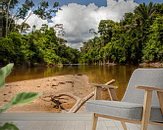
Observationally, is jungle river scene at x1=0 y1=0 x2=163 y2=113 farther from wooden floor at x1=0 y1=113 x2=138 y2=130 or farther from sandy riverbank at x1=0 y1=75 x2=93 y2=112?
wooden floor at x1=0 y1=113 x2=138 y2=130

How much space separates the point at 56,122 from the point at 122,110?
114 centimetres

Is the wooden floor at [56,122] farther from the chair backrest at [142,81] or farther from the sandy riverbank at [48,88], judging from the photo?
the sandy riverbank at [48,88]

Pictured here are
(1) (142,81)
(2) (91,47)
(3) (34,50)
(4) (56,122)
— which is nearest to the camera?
(1) (142,81)

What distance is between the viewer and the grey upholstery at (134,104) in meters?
1.91

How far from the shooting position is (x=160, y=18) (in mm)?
16281

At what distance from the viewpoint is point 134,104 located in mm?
2014

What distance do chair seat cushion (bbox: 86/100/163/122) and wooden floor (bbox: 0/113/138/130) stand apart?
68 cm

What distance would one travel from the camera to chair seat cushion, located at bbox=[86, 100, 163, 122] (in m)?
1.90

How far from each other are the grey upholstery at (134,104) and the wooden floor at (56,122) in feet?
1.50

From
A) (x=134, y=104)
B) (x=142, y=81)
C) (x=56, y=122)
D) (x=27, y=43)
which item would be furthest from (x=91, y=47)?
(x=134, y=104)

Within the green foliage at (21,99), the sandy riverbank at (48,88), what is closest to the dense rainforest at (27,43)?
the sandy riverbank at (48,88)

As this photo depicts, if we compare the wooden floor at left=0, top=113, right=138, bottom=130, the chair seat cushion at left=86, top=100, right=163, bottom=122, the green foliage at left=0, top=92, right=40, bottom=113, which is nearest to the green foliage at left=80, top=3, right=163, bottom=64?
the wooden floor at left=0, top=113, right=138, bottom=130

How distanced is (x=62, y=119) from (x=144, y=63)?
11.7m

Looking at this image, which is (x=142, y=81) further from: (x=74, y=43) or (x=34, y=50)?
(x=34, y=50)
